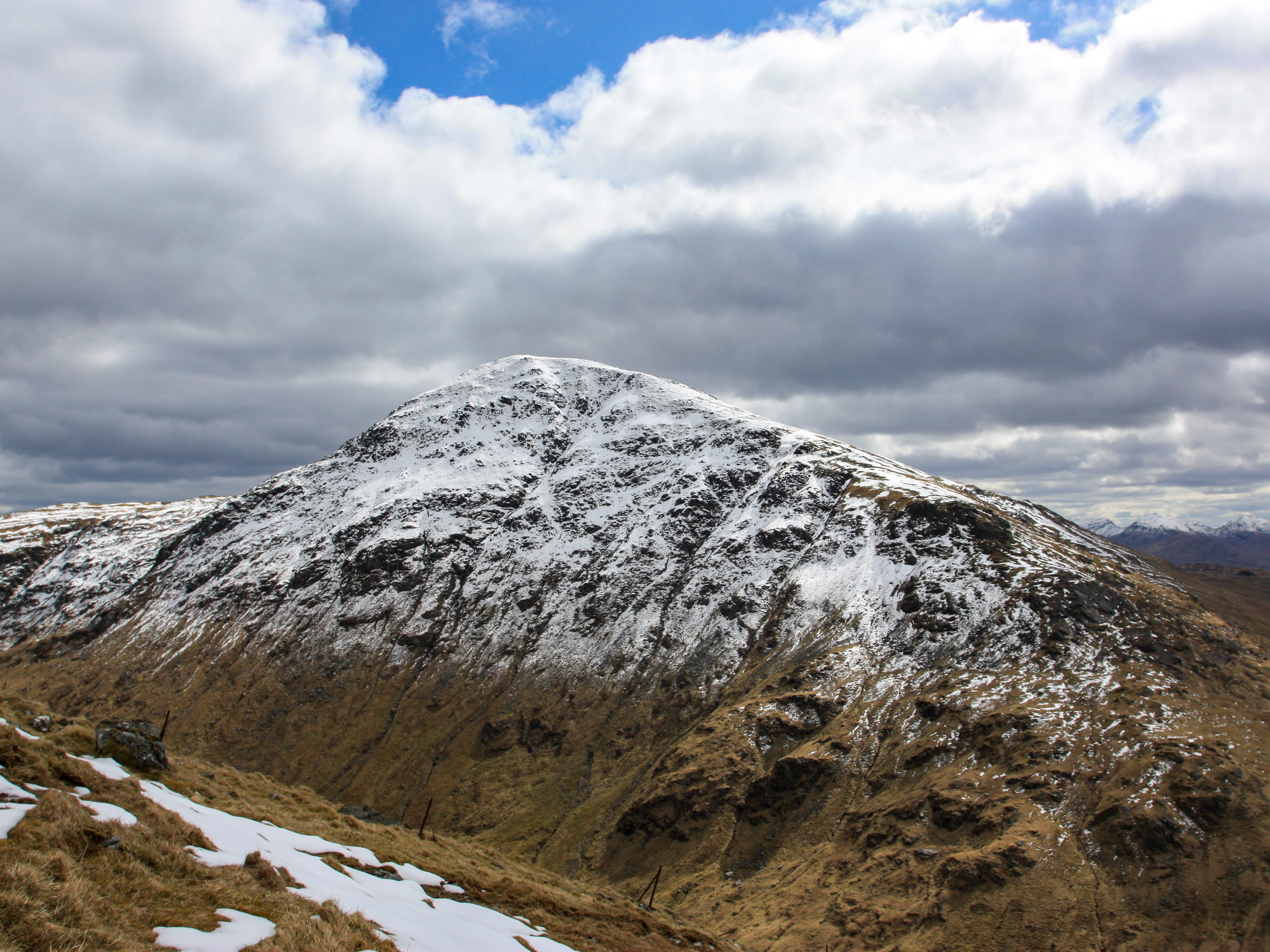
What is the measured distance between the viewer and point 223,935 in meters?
14.3

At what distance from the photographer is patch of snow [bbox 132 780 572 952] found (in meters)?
19.8

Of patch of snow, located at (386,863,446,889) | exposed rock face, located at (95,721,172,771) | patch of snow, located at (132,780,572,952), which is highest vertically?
exposed rock face, located at (95,721,172,771)

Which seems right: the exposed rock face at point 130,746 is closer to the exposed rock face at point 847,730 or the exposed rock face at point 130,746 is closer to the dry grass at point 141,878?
the dry grass at point 141,878

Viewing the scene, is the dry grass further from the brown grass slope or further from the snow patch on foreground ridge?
the brown grass slope

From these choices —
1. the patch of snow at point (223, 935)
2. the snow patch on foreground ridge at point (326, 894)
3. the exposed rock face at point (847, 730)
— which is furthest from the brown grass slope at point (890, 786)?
the patch of snow at point (223, 935)

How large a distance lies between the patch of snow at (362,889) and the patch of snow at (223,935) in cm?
402

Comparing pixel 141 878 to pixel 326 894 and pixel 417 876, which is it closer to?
pixel 326 894

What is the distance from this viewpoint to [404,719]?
179 metres

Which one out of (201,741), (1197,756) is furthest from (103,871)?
(201,741)

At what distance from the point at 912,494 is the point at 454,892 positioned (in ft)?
541

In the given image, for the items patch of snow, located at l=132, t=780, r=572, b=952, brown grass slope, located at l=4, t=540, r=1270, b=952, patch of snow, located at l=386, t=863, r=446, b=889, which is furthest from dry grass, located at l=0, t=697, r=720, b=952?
brown grass slope, located at l=4, t=540, r=1270, b=952

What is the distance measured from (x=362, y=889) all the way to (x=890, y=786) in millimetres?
103786

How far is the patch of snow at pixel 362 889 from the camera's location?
64.8ft

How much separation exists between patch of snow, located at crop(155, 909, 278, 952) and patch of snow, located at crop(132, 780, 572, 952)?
4017mm
